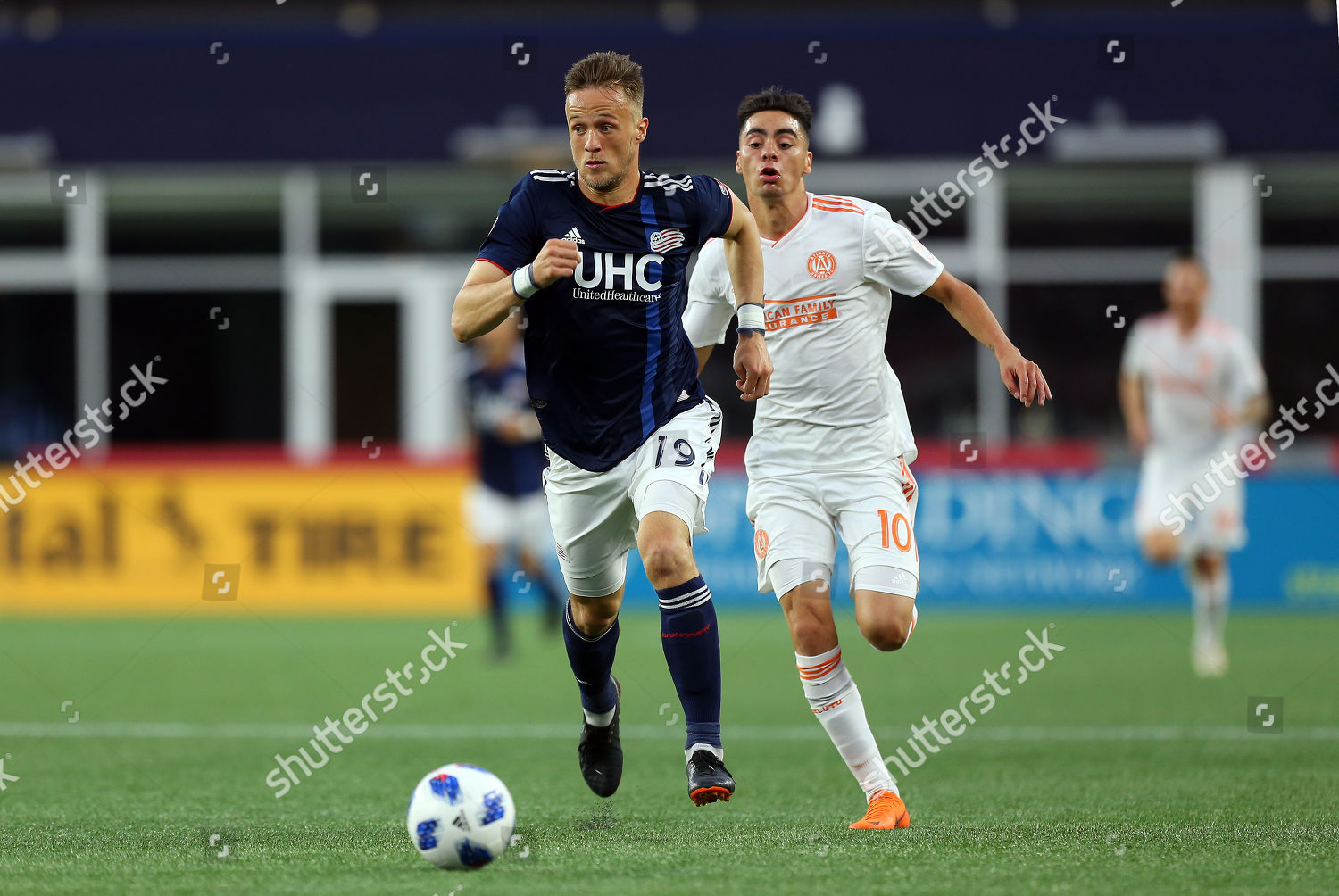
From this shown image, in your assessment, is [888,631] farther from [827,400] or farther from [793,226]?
[793,226]

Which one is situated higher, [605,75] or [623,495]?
[605,75]

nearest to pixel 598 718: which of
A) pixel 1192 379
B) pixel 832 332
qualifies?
pixel 832 332

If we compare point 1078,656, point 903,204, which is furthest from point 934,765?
point 903,204

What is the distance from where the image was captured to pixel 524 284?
16.1 feet

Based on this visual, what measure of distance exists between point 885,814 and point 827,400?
1.42 m

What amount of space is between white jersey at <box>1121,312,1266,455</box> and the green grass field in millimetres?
1522

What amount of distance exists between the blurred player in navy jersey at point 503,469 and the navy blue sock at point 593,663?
230 inches

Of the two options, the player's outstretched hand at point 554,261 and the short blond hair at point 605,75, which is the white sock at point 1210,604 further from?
the player's outstretched hand at point 554,261

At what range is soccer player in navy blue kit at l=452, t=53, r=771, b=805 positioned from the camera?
17.3ft

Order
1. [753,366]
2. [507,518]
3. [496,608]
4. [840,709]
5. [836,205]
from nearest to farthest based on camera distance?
[753,366], [840,709], [836,205], [496,608], [507,518]

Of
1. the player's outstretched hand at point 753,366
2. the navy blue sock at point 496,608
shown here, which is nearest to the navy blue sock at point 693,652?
the player's outstretched hand at point 753,366

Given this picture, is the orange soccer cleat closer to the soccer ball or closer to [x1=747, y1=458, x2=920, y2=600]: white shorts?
[x1=747, y1=458, x2=920, y2=600]: white shorts

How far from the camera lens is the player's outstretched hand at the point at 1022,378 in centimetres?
542

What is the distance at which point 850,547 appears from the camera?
566 centimetres
